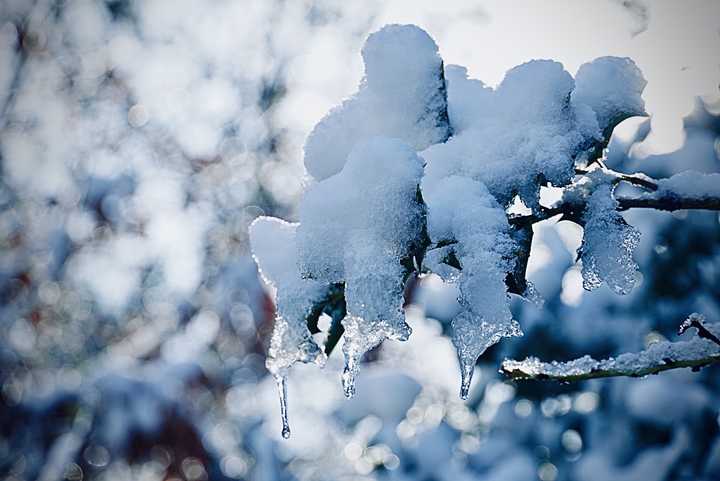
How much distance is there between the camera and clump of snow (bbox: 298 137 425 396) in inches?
19.3

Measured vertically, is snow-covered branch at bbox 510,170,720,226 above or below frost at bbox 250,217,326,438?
above

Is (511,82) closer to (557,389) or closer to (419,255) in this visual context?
(419,255)

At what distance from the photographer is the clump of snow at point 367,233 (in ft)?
1.61

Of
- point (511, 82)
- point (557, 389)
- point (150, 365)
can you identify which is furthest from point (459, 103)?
point (150, 365)

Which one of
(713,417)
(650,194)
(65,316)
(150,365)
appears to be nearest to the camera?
(650,194)

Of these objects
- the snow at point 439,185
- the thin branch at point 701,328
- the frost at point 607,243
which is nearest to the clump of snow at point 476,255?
the snow at point 439,185

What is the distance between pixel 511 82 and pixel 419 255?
251 mm

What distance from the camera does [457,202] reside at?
0.51 metres

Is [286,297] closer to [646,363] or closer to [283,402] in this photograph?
[283,402]

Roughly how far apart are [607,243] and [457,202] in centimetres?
15

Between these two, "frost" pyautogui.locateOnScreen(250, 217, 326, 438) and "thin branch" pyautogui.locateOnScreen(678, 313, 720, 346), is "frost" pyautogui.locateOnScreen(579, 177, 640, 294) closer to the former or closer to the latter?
"thin branch" pyautogui.locateOnScreen(678, 313, 720, 346)

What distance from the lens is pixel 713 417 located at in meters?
2.12

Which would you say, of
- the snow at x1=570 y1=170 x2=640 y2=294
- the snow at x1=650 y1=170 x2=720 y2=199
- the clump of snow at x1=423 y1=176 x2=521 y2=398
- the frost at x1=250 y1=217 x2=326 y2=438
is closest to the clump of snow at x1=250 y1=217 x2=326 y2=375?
the frost at x1=250 y1=217 x2=326 y2=438

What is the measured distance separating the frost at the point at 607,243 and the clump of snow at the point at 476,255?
0.33ft
